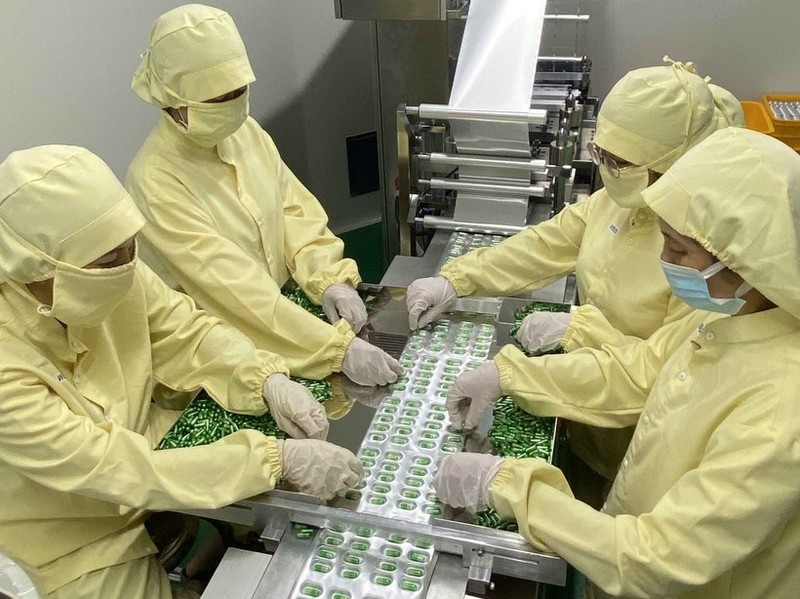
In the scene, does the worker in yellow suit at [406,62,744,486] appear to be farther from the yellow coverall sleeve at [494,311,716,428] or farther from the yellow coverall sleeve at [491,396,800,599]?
the yellow coverall sleeve at [491,396,800,599]

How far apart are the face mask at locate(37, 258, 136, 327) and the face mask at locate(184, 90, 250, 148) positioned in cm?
54

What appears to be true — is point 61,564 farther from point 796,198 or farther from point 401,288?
point 796,198

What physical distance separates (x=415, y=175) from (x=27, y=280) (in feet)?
4.98

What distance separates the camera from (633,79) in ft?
5.26

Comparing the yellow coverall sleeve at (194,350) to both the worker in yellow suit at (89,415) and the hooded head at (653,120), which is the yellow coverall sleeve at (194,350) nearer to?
the worker in yellow suit at (89,415)

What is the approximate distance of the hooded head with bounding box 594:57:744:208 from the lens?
1.56m

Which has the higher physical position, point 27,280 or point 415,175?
point 27,280

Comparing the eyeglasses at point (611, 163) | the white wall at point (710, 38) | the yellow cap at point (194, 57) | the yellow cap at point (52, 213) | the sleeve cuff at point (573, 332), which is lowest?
the sleeve cuff at point (573, 332)

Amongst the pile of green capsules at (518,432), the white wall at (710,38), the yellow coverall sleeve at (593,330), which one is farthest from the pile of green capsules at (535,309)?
the white wall at (710,38)

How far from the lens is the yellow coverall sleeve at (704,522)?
3.56 feet

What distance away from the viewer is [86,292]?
1350 millimetres

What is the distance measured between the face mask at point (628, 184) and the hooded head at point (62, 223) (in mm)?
1044

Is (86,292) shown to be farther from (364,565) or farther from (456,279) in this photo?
(456,279)

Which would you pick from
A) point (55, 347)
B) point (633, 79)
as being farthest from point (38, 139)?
point (633, 79)
